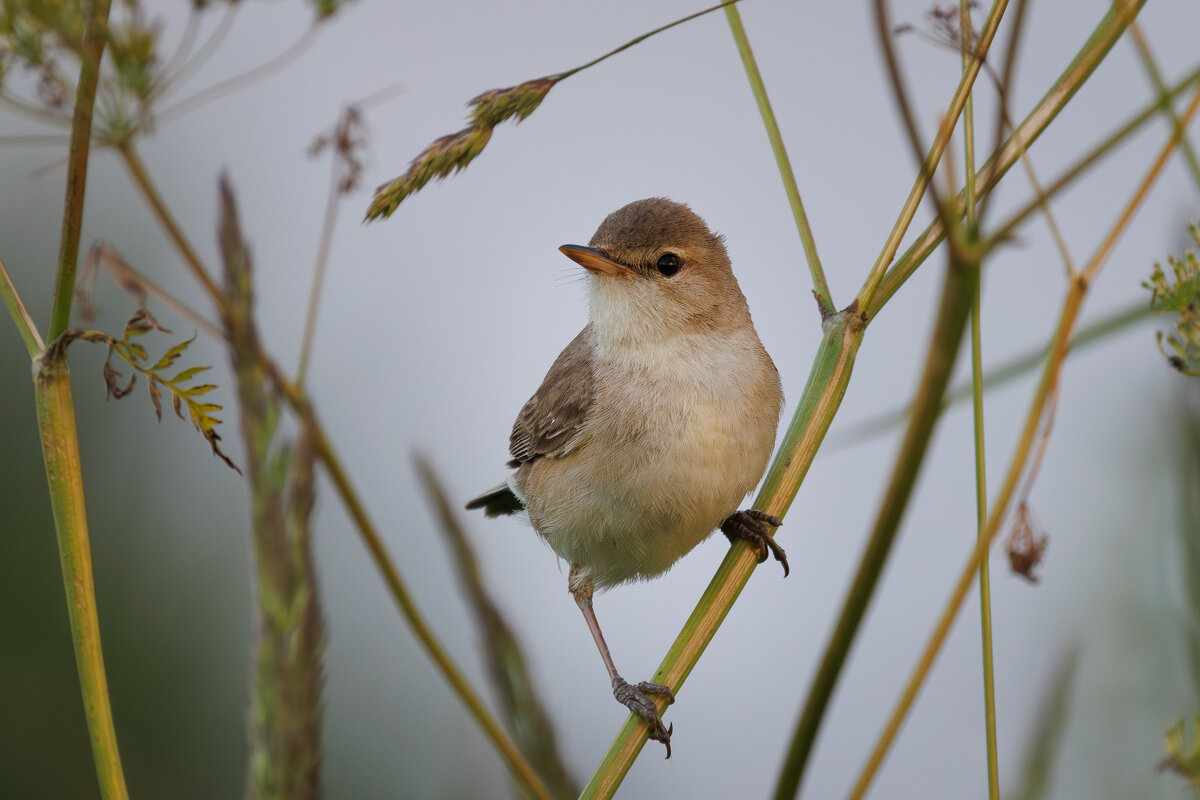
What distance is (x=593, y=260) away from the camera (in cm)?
307

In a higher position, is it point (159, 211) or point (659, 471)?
point (159, 211)

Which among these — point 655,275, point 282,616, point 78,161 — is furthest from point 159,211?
point 655,275

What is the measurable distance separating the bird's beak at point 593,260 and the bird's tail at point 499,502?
0.93 meters

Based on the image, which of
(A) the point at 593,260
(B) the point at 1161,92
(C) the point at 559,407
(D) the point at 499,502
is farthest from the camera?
(D) the point at 499,502

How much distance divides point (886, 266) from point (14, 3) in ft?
4.06

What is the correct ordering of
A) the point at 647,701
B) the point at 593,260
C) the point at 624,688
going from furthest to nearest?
1. the point at 593,260
2. the point at 624,688
3. the point at 647,701

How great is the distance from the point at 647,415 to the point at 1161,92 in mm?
1893

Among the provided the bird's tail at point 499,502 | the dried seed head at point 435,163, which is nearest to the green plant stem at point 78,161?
the dried seed head at point 435,163

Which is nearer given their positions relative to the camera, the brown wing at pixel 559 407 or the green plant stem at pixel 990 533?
the green plant stem at pixel 990 533

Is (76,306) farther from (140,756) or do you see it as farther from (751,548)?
(140,756)

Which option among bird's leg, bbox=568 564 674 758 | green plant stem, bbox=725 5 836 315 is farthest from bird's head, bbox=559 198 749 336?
green plant stem, bbox=725 5 836 315

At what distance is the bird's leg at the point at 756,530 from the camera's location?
205 centimetres

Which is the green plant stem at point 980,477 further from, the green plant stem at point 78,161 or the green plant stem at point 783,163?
the green plant stem at point 78,161

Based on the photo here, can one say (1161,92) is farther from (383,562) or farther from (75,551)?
(75,551)
